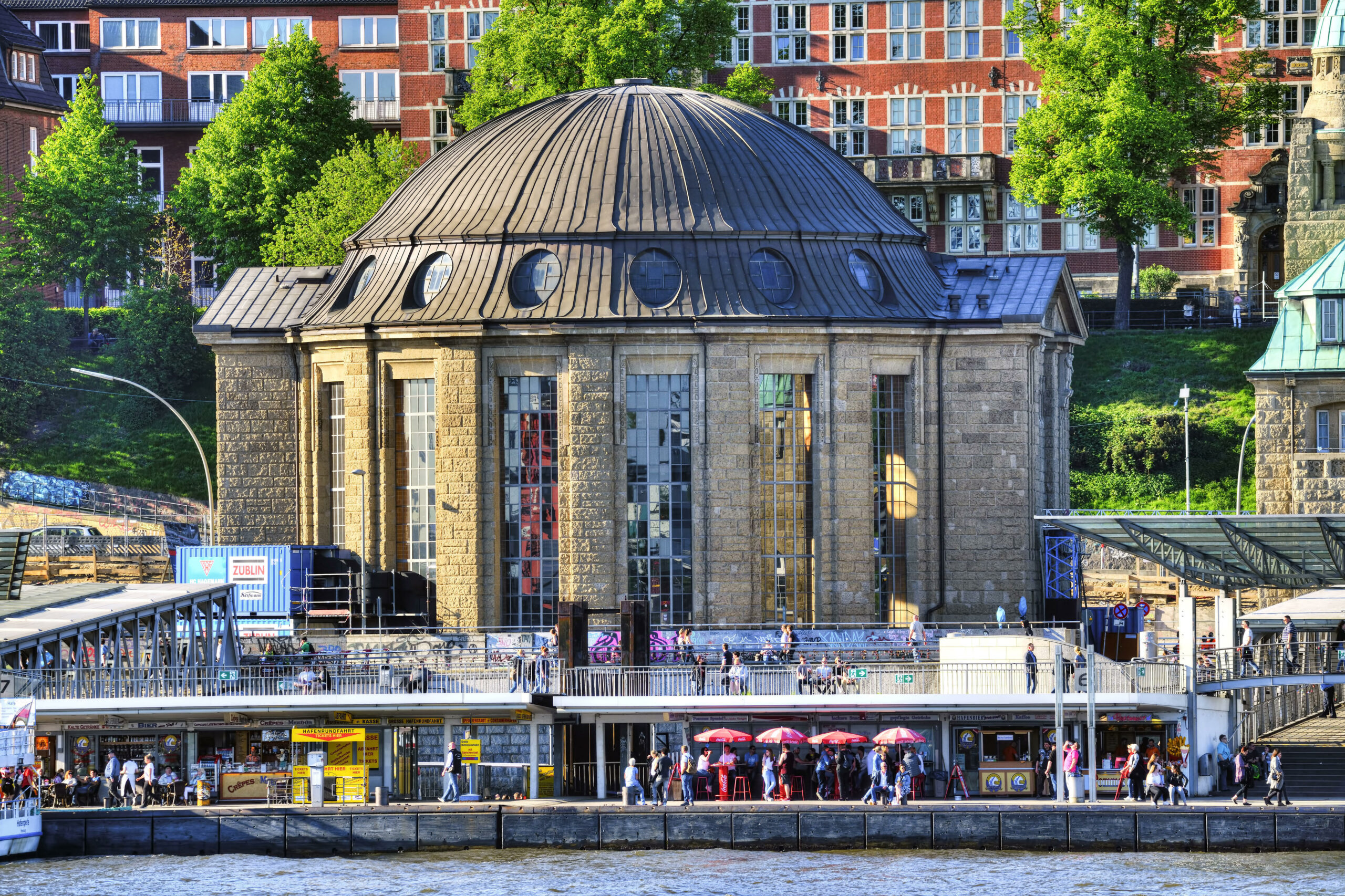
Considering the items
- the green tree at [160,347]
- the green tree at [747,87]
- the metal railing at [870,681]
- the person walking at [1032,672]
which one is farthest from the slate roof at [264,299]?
the person walking at [1032,672]

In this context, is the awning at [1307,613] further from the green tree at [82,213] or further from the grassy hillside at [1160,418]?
the green tree at [82,213]

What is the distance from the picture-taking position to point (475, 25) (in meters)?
134

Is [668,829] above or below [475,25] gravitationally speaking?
below

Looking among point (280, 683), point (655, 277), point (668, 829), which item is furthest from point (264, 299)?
point (668, 829)

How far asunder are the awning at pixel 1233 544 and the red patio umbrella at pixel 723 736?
11.3 metres

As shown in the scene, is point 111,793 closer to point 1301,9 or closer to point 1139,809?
point 1139,809

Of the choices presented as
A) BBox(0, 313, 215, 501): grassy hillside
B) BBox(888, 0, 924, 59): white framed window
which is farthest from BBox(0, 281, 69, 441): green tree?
BBox(888, 0, 924, 59): white framed window

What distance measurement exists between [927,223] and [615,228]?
50729 millimetres

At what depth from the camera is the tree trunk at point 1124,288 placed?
382 feet

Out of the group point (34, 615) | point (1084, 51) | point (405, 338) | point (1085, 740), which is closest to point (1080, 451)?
point (1084, 51)

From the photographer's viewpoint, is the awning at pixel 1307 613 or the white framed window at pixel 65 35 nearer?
the awning at pixel 1307 613

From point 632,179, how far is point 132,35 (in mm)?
65028

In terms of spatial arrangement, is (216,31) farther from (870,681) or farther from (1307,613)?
(870,681)

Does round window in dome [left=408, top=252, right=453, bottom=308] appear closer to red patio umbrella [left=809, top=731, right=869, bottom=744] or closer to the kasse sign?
the kasse sign
